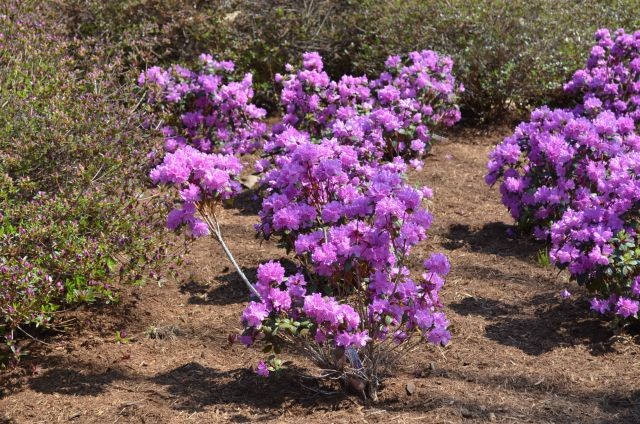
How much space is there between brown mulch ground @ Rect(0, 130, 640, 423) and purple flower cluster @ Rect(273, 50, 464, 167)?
1026 mm

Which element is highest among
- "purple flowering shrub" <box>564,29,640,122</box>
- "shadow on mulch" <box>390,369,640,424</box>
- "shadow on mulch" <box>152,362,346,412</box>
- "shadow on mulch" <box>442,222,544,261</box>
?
"purple flowering shrub" <box>564,29,640,122</box>

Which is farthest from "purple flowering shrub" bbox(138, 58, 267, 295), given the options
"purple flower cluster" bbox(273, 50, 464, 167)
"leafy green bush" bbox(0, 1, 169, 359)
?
"leafy green bush" bbox(0, 1, 169, 359)

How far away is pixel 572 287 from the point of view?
16.6ft

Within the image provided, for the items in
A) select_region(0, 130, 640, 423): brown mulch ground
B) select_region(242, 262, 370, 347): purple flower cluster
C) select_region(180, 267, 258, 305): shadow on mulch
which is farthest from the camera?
select_region(180, 267, 258, 305): shadow on mulch

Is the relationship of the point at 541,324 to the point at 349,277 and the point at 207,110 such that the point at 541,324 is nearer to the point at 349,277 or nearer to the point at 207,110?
the point at 349,277

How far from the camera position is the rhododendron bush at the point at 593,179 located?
4223 mm

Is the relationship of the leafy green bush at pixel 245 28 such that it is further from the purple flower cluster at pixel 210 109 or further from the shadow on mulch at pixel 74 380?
the shadow on mulch at pixel 74 380

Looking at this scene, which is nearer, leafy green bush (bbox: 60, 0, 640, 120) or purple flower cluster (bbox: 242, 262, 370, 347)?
purple flower cluster (bbox: 242, 262, 370, 347)

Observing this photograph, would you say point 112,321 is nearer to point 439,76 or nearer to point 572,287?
point 572,287

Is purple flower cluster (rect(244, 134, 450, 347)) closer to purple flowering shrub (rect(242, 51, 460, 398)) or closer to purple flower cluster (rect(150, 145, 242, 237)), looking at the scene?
purple flowering shrub (rect(242, 51, 460, 398))

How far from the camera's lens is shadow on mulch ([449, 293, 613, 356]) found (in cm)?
443

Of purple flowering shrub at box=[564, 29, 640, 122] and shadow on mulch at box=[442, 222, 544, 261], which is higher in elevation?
purple flowering shrub at box=[564, 29, 640, 122]

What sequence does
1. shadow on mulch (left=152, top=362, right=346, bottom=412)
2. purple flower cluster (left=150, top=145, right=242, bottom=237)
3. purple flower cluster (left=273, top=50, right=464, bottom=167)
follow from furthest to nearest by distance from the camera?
purple flower cluster (left=273, top=50, right=464, bottom=167), shadow on mulch (left=152, top=362, right=346, bottom=412), purple flower cluster (left=150, top=145, right=242, bottom=237)

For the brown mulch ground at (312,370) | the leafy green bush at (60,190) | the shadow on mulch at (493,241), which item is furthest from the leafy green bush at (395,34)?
the brown mulch ground at (312,370)
